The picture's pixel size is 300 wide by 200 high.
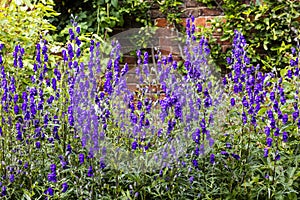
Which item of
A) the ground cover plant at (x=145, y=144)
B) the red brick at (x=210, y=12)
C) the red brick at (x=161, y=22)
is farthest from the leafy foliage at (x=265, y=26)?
the ground cover plant at (x=145, y=144)

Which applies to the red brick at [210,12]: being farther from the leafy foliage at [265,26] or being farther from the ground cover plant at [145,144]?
the ground cover plant at [145,144]

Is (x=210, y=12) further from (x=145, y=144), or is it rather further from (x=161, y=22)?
(x=145, y=144)

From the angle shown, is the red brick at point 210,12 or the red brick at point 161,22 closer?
the red brick at point 210,12

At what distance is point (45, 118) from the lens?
225 centimetres

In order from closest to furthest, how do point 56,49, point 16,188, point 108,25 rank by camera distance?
point 16,188
point 56,49
point 108,25

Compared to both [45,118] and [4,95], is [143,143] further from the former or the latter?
[4,95]

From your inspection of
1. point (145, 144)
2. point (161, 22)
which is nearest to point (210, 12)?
point (161, 22)

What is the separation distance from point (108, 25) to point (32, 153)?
2.50 meters

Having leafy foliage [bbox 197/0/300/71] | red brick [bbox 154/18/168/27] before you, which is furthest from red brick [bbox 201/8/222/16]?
red brick [bbox 154/18/168/27]

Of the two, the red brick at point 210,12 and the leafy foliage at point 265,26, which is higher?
the red brick at point 210,12

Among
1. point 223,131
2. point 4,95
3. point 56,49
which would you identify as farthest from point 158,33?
point 4,95

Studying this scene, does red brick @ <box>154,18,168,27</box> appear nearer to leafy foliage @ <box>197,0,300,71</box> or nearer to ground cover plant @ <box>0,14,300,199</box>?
leafy foliage @ <box>197,0,300,71</box>

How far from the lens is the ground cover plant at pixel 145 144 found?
215 cm

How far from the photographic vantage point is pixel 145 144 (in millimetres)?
2361
